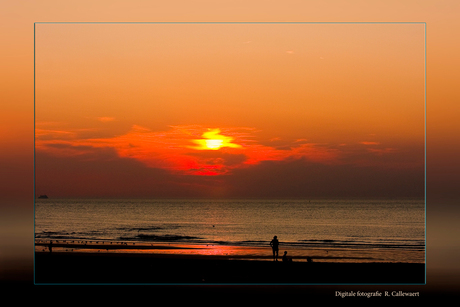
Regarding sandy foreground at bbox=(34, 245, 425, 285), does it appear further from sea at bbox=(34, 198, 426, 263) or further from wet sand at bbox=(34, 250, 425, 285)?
sea at bbox=(34, 198, 426, 263)

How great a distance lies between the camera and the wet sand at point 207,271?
66.6ft

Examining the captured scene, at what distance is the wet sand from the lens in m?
20.3

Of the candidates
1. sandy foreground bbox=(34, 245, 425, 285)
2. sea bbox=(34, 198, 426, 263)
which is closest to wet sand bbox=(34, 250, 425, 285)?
sandy foreground bbox=(34, 245, 425, 285)

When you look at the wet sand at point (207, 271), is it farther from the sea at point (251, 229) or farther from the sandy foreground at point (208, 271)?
the sea at point (251, 229)

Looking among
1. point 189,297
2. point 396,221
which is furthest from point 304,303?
point 396,221

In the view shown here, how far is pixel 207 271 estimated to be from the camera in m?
22.0

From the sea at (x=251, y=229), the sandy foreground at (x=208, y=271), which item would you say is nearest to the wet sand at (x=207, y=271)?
the sandy foreground at (x=208, y=271)

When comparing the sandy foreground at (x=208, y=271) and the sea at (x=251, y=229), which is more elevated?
the sandy foreground at (x=208, y=271)

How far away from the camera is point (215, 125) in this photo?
61.1 m

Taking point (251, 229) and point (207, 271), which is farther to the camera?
point (251, 229)

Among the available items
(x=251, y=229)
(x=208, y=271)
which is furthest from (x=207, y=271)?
(x=251, y=229)

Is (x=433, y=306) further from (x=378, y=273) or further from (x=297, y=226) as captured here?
(x=297, y=226)

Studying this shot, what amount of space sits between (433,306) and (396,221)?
79869 millimetres

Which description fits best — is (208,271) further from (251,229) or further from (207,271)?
(251,229)
